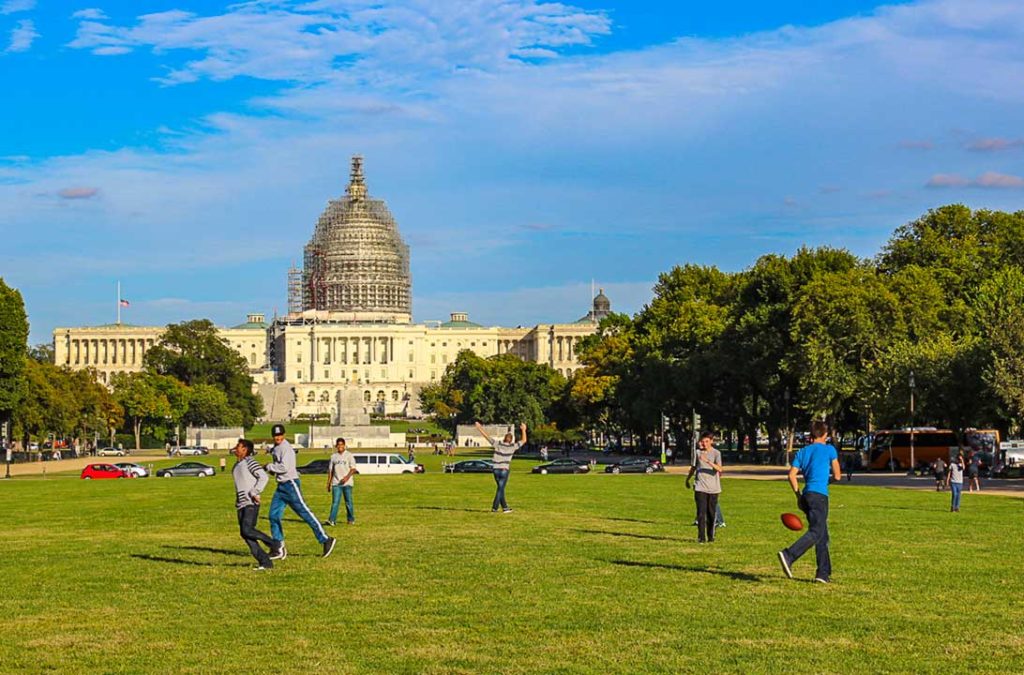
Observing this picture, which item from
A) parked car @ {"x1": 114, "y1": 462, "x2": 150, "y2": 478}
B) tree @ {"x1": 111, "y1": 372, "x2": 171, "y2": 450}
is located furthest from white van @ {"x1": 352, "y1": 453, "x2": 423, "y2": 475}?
tree @ {"x1": 111, "y1": 372, "x2": 171, "y2": 450}

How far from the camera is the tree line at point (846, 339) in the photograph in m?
61.8

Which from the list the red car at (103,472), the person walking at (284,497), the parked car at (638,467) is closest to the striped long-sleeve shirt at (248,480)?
the person walking at (284,497)

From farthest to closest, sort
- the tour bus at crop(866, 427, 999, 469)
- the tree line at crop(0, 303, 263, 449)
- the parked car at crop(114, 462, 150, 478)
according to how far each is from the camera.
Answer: the tree line at crop(0, 303, 263, 449) < the tour bus at crop(866, 427, 999, 469) < the parked car at crop(114, 462, 150, 478)

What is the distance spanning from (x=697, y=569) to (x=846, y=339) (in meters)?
51.6

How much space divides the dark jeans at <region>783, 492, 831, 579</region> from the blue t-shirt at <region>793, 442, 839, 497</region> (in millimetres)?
134

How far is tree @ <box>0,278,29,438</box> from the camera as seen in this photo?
8462 cm

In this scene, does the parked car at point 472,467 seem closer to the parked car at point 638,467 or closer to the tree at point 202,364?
the parked car at point 638,467

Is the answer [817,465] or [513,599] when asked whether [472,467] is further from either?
[513,599]

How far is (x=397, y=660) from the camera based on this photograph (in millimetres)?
12180

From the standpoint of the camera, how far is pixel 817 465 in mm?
17328

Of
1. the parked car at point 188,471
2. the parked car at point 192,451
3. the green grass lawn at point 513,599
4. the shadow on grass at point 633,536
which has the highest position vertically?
the parked car at point 192,451

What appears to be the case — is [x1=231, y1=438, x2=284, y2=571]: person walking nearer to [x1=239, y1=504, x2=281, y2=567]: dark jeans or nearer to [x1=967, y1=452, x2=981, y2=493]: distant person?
[x1=239, y1=504, x2=281, y2=567]: dark jeans

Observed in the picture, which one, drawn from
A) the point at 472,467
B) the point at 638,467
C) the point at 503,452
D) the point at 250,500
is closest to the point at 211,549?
the point at 250,500

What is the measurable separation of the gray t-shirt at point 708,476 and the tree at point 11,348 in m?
68.9
